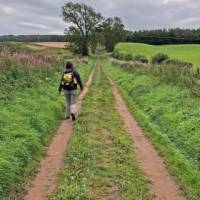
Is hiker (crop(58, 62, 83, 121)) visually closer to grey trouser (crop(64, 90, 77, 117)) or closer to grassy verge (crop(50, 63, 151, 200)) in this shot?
grey trouser (crop(64, 90, 77, 117))

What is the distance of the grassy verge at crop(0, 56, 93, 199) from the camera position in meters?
8.56

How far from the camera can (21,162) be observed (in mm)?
9523

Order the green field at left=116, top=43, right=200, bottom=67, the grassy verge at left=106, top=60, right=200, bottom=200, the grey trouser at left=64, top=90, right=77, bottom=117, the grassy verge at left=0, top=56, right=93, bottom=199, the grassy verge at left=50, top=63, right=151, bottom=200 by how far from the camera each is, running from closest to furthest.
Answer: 1. the grassy verge at left=50, top=63, right=151, bottom=200
2. the grassy verge at left=0, top=56, right=93, bottom=199
3. the grassy verge at left=106, top=60, right=200, bottom=200
4. the grey trouser at left=64, top=90, right=77, bottom=117
5. the green field at left=116, top=43, right=200, bottom=67

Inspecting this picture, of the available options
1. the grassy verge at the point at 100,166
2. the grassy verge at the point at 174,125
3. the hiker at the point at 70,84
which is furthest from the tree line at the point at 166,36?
the grassy verge at the point at 100,166

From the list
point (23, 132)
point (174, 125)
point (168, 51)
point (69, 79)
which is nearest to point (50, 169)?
point (23, 132)

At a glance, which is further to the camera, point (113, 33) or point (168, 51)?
point (113, 33)

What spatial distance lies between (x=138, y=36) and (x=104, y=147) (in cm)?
11663

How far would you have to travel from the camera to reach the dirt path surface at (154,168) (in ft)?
27.1

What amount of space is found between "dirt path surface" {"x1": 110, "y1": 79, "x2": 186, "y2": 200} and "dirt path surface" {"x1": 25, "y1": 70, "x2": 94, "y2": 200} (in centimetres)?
191

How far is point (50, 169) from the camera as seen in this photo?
9.61 m

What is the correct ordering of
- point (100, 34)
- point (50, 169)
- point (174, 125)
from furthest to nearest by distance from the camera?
1. point (100, 34)
2. point (174, 125)
3. point (50, 169)

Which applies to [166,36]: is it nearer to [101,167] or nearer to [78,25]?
[78,25]

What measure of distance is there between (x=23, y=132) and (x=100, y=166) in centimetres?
278

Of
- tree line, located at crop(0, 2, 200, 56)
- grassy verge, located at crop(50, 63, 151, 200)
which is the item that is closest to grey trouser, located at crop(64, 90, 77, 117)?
grassy verge, located at crop(50, 63, 151, 200)
